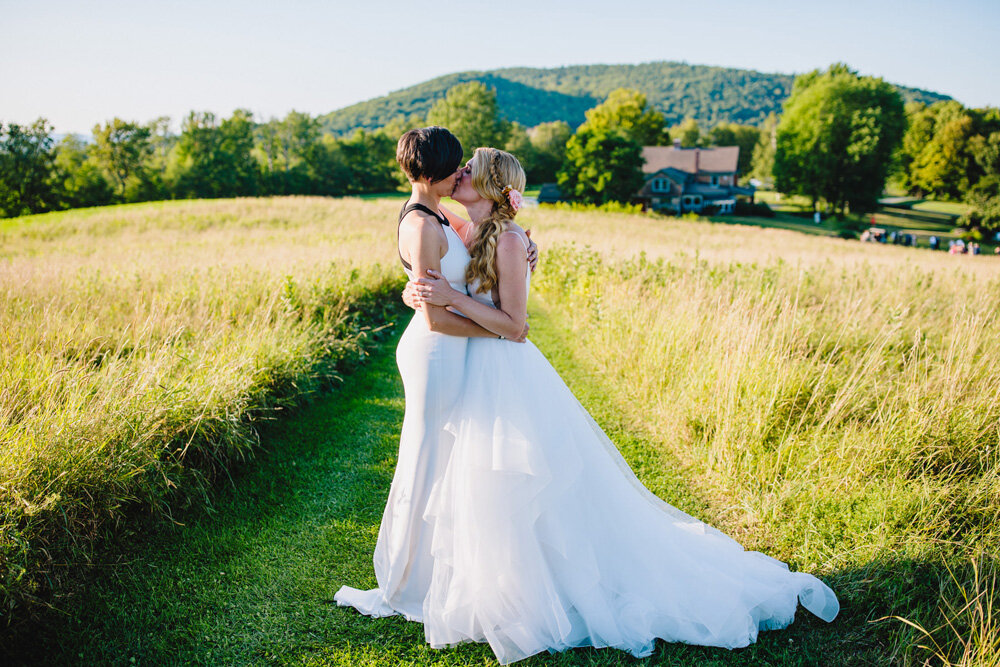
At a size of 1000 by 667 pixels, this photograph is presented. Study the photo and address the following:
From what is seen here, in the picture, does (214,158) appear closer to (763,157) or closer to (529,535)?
(529,535)

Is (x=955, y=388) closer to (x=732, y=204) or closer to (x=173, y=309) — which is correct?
(x=173, y=309)

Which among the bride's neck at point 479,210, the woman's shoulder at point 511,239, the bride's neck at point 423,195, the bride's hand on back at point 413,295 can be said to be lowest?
the bride's hand on back at point 413,295

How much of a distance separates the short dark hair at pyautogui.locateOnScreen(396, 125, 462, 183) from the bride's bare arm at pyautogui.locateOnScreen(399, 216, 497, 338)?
260 millimetres

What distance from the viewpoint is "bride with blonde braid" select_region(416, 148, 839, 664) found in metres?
2.91

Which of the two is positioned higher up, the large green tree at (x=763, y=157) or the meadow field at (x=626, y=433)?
the large green tree at (x=763, y=157)

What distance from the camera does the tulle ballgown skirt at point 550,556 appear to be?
291 cm

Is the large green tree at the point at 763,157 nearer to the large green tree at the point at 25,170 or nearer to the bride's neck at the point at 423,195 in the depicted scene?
the large green tree at the point at 25,170

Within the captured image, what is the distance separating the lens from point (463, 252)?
299 cm

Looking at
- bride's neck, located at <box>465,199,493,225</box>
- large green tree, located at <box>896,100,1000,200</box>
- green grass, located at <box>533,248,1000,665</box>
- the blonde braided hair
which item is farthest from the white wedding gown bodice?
large green tree, located at <box>896,100,1000,200</box>

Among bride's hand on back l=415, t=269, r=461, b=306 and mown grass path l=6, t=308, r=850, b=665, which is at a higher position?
bride's hand on back l=415, t=269, r=461, b=306

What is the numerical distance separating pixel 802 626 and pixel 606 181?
46038mm

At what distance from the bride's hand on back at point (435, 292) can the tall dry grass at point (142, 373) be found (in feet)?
8.07

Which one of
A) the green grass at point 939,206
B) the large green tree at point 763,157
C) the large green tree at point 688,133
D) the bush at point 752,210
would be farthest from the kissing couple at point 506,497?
the large green tree at point 688,133

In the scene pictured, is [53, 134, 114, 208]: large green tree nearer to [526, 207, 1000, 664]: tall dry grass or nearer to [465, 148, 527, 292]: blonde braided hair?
[526, 207, 1000, 664]: tall dry grass
